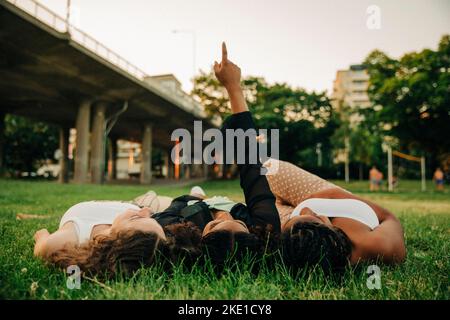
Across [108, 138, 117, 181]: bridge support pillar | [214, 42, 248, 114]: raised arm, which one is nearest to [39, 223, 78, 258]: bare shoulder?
[214, 42, 248, 114]: raised arm

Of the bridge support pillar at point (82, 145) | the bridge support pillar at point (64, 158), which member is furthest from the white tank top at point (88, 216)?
the bridge support pillar at point (64, 158)

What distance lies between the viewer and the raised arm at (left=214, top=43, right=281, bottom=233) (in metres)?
2.14

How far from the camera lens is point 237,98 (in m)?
2.32

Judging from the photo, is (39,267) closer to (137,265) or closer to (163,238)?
(137,265)

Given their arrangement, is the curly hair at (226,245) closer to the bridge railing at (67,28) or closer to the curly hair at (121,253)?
the curly hair at (121,253)

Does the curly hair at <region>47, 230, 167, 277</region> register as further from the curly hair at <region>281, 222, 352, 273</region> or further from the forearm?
the forearm

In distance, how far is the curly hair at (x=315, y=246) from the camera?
68.9 inches

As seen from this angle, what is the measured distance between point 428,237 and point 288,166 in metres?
2.00

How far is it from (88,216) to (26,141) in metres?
48.6

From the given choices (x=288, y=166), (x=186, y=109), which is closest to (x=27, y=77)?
(x=186, y=109)

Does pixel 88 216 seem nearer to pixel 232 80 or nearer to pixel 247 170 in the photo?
pixel 247 170

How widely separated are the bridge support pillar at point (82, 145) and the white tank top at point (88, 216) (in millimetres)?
21346

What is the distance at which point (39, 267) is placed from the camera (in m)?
2.09
